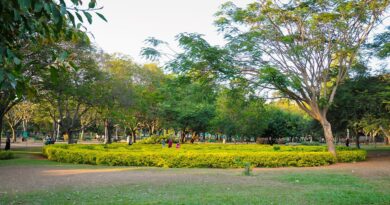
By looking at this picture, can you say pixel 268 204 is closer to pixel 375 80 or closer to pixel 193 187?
pixel 193 187

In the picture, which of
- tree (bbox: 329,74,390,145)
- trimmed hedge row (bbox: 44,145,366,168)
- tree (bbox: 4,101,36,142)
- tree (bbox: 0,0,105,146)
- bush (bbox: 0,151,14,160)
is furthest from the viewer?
tree (bbox: 4,101,36,142)

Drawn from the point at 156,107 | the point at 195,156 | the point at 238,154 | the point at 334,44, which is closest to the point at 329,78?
the point at 334,44

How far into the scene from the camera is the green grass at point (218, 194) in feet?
28.9

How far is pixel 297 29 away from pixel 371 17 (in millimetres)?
4414

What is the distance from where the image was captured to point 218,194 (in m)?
9.80

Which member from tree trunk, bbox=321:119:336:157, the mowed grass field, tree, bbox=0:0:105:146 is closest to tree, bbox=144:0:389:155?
tree trunk, bbox=321:119:336:157

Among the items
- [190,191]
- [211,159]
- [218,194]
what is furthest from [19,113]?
[218,194]

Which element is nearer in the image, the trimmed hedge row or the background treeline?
the trimmed hedge row

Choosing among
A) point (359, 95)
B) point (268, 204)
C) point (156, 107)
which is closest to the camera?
point (268, 204)

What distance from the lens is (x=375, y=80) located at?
27.5 metres

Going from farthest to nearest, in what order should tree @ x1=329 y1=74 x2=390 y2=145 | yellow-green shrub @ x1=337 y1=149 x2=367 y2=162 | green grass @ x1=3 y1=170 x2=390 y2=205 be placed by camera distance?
tree @ x1=329 y1=74 x2=390 y2=145, yellow-green shrub @ x1=337 y1=149 x2=367 y2=162, green grass @ x1=3 y1=170 x2=390 y2=205

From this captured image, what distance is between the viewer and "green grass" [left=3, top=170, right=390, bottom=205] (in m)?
8.81

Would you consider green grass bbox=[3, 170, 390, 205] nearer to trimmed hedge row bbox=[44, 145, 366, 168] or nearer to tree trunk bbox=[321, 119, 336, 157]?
trimmed hedge row bbox=[44, 145, 366, 168]

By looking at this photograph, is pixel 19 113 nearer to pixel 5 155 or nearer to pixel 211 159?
pixel 5 155
